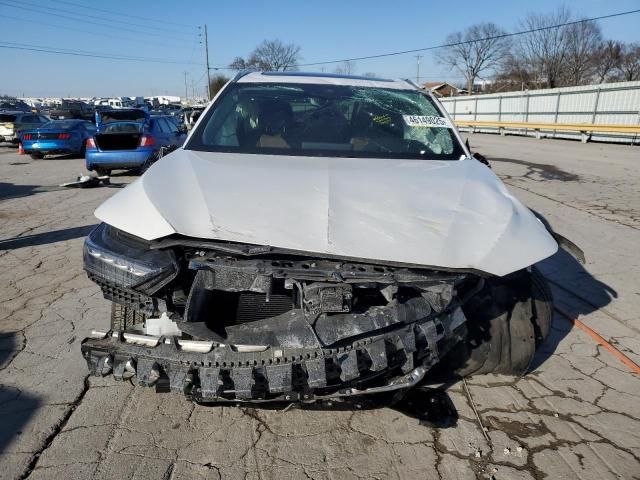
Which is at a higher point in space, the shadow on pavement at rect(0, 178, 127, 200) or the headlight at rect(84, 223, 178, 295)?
the headlight at rect(84, 223, 178, 295)

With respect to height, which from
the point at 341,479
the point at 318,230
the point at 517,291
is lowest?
the point at 341,479

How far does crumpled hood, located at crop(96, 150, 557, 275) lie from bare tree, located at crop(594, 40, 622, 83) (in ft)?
184

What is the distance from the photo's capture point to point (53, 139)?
1512cm

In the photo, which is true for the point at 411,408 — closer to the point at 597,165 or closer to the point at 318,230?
the point at 318,230

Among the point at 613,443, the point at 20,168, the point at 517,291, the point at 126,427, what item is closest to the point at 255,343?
the point at 126,427

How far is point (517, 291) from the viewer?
282 cm

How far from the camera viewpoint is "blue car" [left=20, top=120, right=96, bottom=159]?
1506 centimetres

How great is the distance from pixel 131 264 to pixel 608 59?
191 ft

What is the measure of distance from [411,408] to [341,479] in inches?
24.4

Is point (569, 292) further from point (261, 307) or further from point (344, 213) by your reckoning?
point (261, 307)

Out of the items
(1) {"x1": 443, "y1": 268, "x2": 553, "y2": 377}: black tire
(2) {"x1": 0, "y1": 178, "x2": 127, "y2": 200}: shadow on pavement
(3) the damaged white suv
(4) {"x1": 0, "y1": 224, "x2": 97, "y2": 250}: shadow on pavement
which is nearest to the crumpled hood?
(3) the damaged white suv

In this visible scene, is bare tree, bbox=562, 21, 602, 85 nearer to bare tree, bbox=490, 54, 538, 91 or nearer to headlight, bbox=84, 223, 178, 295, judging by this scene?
bare tree, bbox=490, 54, 538, 91

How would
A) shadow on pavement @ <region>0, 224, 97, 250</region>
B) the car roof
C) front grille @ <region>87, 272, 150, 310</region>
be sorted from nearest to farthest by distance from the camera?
front grille @ <region>87, 272, 150, 310</region>
the car roof
shadow on pavement @ <region>0, 224, 97, 250</region>

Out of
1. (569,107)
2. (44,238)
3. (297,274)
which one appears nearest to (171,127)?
(44,238)
